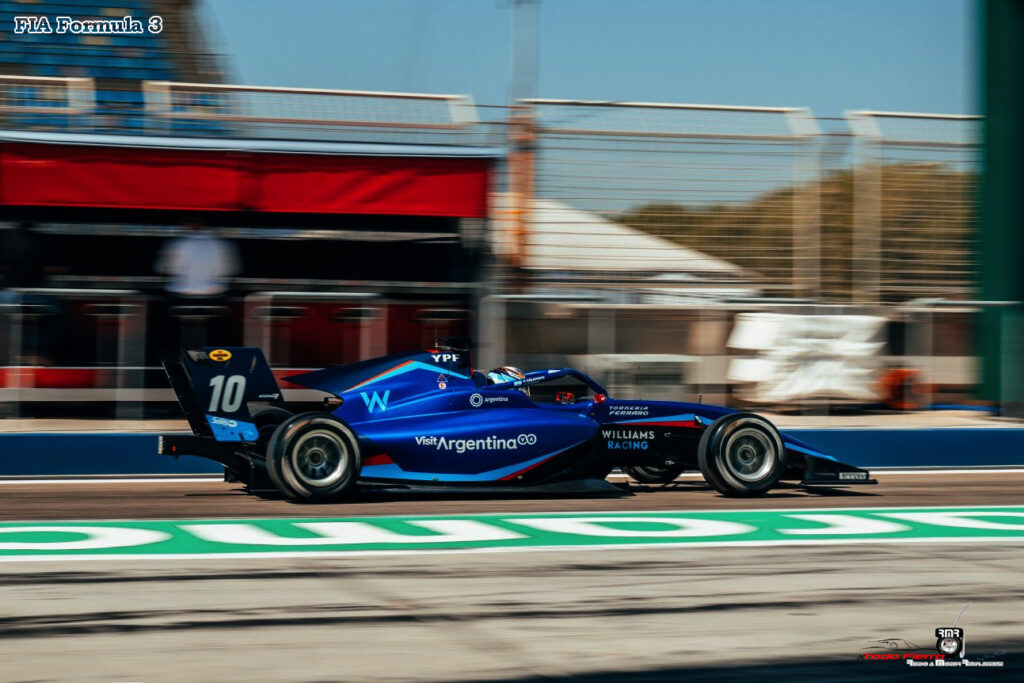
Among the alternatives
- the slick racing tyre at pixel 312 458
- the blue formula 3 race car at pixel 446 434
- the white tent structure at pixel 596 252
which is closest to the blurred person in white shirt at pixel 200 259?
the white tent structure at pixel 596 252

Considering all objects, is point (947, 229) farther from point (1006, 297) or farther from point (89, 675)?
point (89, 675)

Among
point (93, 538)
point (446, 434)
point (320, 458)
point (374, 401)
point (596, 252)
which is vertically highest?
point (596, 252)

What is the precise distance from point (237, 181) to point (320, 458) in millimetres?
5893

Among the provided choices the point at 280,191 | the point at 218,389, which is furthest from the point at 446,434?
the point at 280,191

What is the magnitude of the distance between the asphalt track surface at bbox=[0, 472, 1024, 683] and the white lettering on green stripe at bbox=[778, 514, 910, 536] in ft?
A: 1.77

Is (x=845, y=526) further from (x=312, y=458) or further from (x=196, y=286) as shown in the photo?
(x=196, y=286)

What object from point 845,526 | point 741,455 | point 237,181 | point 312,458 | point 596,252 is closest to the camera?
point 845,526

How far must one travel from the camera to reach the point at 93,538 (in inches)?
262

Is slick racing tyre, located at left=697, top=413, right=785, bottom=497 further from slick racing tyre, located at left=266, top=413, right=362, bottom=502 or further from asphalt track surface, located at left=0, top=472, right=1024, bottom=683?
slick racing tyre, located at left=266, top=413, right=362, bottom=502

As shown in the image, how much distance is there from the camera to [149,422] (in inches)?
402

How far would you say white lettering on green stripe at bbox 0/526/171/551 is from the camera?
634 cm

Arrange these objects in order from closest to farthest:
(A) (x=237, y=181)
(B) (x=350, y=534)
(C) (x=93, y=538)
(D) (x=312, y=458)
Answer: (C) (x=93, y=538)
(B) (x=350, y=534)
(D) (x=312, y=458)
(A) (x=237, y=181)

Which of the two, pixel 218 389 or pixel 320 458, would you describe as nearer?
pixel 320 458

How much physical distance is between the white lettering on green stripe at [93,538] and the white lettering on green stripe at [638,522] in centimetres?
217
